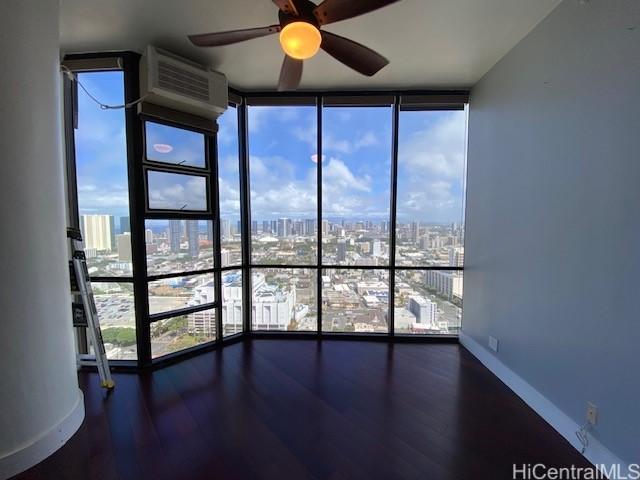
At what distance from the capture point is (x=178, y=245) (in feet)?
9.21

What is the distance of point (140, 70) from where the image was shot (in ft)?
7.73

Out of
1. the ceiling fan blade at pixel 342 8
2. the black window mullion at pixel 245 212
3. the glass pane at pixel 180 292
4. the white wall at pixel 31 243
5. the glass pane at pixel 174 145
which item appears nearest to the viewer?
the ceiling fan blade at pixel 342 8

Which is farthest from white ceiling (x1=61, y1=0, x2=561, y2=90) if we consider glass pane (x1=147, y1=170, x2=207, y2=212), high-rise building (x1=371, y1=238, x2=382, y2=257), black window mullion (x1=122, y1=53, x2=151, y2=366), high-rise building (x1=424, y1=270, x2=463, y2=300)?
high-rise building (x1=424, y1=270, x2=463, y2=300)

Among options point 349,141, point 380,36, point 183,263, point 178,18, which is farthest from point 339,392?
point 178,18

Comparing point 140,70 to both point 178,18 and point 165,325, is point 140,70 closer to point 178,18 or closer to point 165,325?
point 178,18

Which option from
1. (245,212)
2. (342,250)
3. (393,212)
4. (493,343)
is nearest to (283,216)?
(245,212)

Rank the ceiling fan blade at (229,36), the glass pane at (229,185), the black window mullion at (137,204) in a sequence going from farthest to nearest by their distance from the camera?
the glass pane at (229,185)
the black window mullion at (137,204)
the ceiling fan blade at (229,36)

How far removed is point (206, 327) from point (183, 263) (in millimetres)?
773

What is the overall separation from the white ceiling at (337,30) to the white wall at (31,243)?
44 centimetres

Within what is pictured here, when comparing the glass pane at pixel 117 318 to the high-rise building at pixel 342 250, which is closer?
the glass pane at pixel 117 318

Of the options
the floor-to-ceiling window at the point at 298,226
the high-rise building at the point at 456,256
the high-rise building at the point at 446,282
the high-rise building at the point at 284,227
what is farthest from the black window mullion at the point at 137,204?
the high-rise building at the point at 456,256

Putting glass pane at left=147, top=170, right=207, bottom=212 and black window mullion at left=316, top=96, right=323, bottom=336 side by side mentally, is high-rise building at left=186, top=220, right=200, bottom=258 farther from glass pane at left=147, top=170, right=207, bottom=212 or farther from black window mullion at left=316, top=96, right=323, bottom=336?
black window mullion at left=316, top=96, right=323, bottom=336

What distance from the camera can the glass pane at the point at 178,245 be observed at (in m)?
2.63

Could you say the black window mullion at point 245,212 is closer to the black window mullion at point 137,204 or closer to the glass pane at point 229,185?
the glass pane at point 229,185
